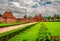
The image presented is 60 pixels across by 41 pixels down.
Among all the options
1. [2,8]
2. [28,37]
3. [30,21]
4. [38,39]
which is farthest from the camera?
[30,21]

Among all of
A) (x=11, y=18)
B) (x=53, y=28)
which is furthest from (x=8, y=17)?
(x=53, y=28)

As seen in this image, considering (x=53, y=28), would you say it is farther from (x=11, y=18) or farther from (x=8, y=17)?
(x=8, y=17)

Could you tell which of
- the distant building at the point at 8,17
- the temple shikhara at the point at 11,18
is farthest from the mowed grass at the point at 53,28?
the distant building at the point at 8,17

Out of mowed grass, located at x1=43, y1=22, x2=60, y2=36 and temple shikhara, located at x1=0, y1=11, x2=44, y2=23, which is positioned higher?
temple shikhara, located at x1=0, y1=11, x2=44, y2=23

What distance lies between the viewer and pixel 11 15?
6.70 meters

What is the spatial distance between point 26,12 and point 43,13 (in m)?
0.59

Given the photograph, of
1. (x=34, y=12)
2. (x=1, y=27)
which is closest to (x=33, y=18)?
(x=34, y=12)

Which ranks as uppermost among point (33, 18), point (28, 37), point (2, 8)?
point (2, 8)

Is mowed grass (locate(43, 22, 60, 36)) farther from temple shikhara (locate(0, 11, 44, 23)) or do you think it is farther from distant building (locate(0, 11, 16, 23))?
distant building (locate(0, 11, 16, 23))

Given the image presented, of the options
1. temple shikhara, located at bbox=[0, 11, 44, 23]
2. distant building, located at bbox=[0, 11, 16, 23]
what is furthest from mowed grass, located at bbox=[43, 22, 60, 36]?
distant building, located at bbox=[0, 11, 16, 23]

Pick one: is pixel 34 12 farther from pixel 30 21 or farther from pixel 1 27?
pixel 1 27

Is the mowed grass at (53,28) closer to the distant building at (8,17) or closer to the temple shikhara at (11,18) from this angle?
the temple shikhara at (11,18)

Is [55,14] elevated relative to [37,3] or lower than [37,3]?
lower

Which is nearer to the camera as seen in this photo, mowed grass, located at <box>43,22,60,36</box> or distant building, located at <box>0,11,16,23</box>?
mowed grass, located at <box>43,22,60,36</box>
